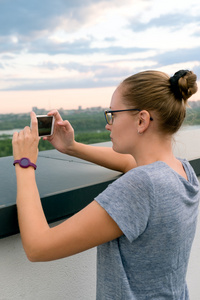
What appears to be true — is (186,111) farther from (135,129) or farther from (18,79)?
(18,79)

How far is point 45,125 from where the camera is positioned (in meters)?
1.20

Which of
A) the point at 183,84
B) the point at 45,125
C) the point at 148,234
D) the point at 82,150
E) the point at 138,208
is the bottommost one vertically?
the point at 148,234

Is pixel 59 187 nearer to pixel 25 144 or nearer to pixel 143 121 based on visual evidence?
pixel 25 144

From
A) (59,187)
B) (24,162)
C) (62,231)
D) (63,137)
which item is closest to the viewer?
(62,231)

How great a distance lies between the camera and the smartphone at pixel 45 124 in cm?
116

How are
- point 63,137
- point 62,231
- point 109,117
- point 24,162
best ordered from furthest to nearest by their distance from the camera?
point 63,137 < point 109,117 < point 24,162 < point 62,231

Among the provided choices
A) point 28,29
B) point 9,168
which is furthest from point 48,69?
point 9,168

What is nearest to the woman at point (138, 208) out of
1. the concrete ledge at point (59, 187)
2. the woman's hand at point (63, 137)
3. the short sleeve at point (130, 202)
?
the short sleeve at point (130, 202)

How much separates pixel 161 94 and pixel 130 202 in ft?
1.36

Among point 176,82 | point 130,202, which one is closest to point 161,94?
point 176,82

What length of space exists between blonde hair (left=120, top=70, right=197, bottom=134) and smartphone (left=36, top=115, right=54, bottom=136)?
31 cm

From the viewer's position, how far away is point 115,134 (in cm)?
114

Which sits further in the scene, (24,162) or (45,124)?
(45,124)

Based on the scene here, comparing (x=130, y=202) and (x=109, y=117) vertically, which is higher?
(x=109, y=117)
